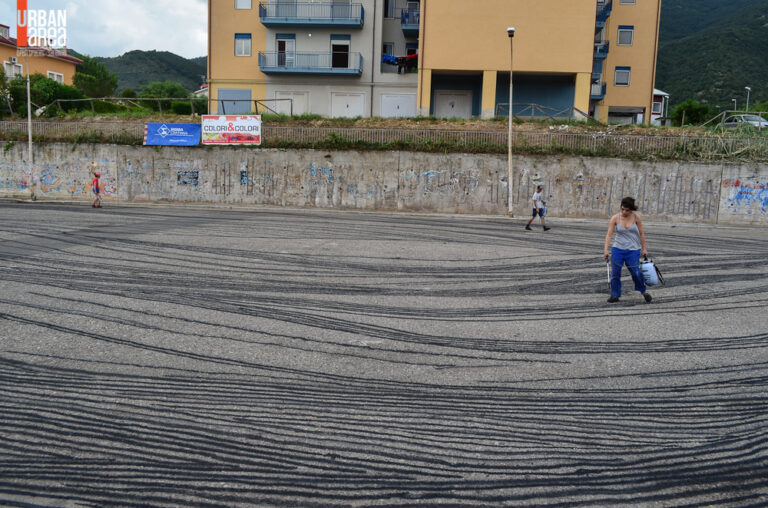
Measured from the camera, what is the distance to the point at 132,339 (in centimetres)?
730

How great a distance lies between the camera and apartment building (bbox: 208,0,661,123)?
109 feet

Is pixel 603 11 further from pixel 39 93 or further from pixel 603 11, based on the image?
pixel 39 93

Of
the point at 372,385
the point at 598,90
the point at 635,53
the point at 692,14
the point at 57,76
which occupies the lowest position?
the point at 372,385

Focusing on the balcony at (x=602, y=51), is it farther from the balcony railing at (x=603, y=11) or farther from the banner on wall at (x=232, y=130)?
the banner on wall at (x=232, y=130)

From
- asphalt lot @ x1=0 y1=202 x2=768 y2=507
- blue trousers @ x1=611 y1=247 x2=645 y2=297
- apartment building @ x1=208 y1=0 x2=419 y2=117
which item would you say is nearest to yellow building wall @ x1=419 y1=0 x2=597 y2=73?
apartment building @ x1=208 y1=0 x2=419 y2=117

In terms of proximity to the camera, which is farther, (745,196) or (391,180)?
(391,180)

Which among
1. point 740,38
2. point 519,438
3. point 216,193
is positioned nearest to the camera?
point 519,438

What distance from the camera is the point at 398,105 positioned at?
1519 inches

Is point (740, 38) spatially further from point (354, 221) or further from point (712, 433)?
point (712, 433)

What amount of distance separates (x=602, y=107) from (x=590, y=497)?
42.3m

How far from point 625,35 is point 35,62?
51587 millimetres

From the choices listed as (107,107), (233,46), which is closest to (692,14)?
(233,46)

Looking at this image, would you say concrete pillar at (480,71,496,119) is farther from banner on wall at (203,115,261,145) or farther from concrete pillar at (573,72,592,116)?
banner on wall at (203,115,261,145)

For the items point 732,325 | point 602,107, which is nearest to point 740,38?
point 602,107
